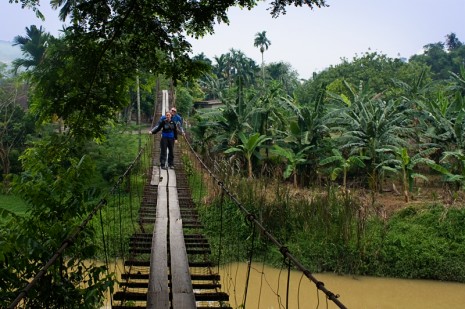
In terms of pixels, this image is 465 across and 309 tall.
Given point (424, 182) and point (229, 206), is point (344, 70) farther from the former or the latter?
point (229, 206)

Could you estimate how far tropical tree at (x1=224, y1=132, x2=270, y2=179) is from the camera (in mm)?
9744

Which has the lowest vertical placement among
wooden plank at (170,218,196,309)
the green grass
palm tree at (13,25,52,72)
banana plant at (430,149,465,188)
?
the green grass

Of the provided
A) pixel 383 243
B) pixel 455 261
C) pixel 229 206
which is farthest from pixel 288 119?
pixel 455 261

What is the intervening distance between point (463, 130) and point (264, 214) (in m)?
4.60

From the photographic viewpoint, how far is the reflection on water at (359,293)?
6.60 metres

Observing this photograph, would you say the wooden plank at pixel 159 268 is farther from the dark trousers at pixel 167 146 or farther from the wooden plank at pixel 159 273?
the dark trousers at pixel 167 146

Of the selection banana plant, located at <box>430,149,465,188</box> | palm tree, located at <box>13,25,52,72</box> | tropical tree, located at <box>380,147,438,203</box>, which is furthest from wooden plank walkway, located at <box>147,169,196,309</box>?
palm tree, located at <box>13,25,52,72</box>

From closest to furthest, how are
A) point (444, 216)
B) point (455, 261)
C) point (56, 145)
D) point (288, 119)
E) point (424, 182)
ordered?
point (56, 145) → point (455, 261) → point (444, 216) → point (424, 182) → point (288, 119)

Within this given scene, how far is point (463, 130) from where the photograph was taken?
30.7ft

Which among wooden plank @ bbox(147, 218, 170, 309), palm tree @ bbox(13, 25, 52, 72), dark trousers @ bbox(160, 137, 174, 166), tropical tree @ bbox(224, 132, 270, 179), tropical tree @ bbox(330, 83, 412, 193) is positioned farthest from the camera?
palm tree @ bbox(13, 25, 52, 72)

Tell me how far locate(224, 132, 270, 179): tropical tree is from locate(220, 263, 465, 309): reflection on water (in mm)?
2926

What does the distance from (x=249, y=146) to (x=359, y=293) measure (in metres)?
4.04

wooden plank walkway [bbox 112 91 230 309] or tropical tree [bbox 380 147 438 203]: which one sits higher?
tropical tree [bbox 380 147 438 203]

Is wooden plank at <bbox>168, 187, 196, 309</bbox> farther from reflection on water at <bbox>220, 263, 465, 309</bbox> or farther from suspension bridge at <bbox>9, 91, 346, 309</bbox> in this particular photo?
reflection on water at <bbox>220, 263, 465, 309</bbox>
